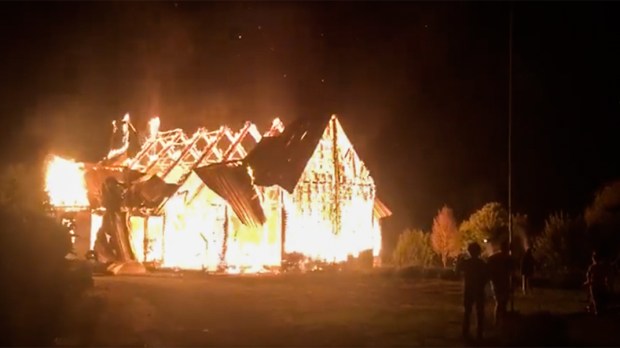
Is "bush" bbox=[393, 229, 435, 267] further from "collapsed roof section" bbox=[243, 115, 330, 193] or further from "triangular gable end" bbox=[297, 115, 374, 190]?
"collapsed roof section" bbox=[243, 115, 330, 193]

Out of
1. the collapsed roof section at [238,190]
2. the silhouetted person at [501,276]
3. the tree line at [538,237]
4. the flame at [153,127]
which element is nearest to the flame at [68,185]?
the flame at [153,127]

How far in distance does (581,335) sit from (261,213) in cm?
1828

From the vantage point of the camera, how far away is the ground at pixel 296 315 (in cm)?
1281

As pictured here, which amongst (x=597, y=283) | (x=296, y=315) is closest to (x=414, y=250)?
(x=597, y=283)

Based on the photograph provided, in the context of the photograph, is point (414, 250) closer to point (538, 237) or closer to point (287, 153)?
point (538, 237)

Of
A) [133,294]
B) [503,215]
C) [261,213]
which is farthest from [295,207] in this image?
[133,294]

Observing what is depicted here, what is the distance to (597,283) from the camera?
16.2 m

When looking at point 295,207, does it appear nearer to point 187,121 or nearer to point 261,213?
point 261,213

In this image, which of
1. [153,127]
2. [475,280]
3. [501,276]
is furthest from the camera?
[153,127]

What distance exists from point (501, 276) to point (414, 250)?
2112 centimetres

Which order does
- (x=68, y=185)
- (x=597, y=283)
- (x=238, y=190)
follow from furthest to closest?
(x=68, y=185)
(x=238, y=190)
(x=597, y=283)

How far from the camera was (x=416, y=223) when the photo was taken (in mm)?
48156

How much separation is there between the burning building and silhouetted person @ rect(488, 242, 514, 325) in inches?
668

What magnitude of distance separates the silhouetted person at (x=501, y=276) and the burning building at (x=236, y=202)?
55.6ft
